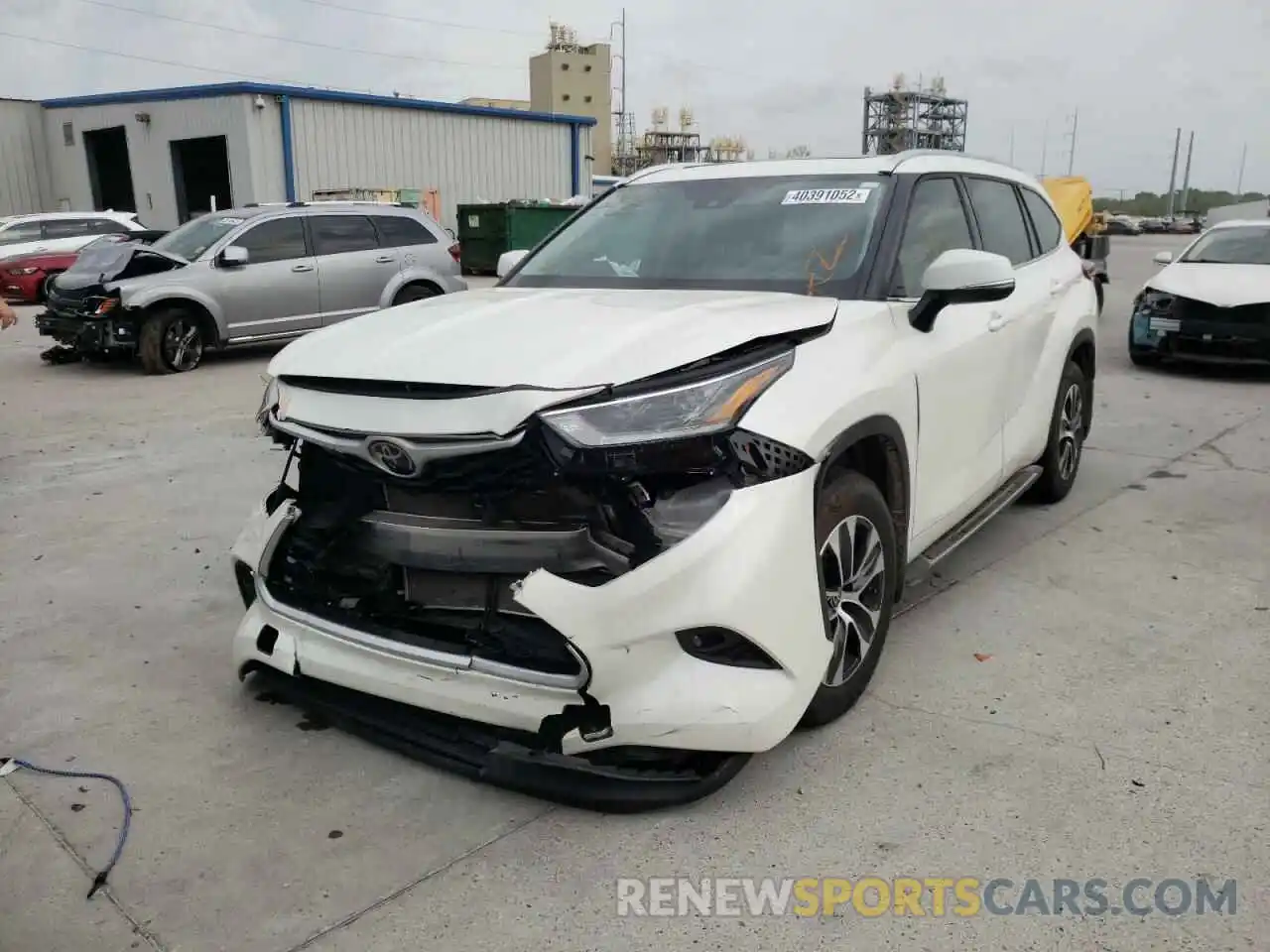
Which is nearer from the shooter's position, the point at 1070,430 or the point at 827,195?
the point at 827,195

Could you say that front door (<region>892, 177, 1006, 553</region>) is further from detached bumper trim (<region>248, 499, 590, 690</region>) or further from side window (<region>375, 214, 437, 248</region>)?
side window (<region>375, 214, 437, 248</region>)

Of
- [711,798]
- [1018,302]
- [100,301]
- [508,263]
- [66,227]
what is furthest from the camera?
[66,227]

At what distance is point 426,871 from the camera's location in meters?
2.58

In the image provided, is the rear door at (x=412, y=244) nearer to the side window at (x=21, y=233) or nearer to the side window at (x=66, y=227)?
the side window at (x=66, y=227)

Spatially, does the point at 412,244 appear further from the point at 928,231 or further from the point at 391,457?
the point at 391,457

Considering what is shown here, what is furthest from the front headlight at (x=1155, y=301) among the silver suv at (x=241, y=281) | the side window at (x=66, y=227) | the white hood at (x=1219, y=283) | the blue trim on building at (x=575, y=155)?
the blue trim on building at (x=575, y=155)

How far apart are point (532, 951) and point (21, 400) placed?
9.19 metres

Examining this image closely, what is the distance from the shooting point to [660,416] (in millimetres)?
2635

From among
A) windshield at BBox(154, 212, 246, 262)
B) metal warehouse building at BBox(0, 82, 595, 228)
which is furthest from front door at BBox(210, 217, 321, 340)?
metal warehouse building at BBox(0, 82, 595, 228)

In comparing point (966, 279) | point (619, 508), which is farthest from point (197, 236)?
point (619, 508)

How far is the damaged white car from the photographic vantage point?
2594 millimetres

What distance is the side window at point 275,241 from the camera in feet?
37.7

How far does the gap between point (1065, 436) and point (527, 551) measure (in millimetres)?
3764

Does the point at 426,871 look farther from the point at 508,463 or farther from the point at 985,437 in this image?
the point at 985,437
